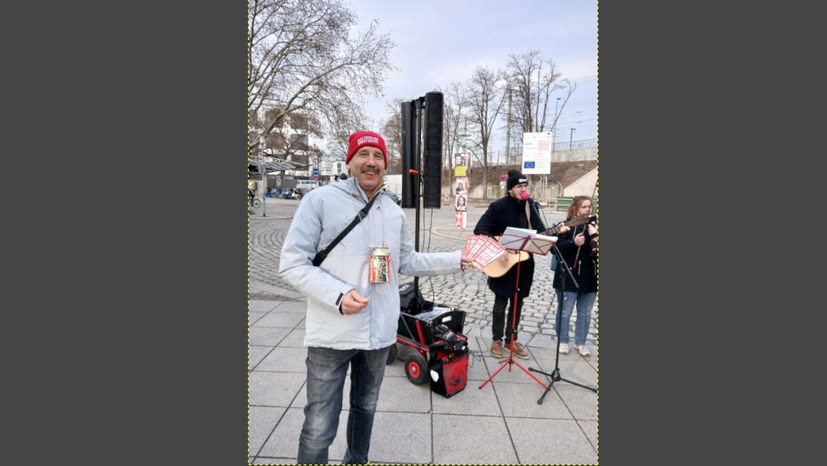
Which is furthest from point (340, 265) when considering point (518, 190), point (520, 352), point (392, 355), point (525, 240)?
point (520, 352)

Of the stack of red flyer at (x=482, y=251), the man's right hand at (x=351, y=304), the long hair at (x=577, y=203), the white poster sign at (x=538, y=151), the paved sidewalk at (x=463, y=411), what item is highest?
the white poster sign at (x=538, y=151)

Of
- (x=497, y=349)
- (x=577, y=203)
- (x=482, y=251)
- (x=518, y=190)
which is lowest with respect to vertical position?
(x=497, y=349)

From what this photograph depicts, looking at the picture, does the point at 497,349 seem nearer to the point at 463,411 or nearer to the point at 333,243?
the point at 463,411

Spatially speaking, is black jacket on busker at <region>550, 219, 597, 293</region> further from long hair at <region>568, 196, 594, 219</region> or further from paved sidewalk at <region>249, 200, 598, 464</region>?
paved sidewalk at <region>249, 200, 598, 464</region>

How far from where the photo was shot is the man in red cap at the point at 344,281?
159cm

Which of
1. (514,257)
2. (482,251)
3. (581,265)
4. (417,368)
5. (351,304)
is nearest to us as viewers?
(351,304)

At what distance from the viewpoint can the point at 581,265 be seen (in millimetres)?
3568

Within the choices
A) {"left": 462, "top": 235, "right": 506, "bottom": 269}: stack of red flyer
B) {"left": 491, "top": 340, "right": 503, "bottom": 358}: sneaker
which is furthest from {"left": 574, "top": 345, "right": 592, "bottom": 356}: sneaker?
{"left": 462, "top": 235, "right": 506, "bottom": 269}: stack of red flyer

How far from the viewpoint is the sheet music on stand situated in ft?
7.92

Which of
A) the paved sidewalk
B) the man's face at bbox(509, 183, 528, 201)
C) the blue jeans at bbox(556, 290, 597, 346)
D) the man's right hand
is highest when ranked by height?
the man's face at bbox(509, 183, 528, 201)

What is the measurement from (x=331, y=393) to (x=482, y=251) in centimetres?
114

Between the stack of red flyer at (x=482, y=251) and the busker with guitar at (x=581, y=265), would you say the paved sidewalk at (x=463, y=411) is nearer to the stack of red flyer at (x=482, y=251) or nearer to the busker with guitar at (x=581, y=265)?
the busker with guitar at (x=581, y=265)

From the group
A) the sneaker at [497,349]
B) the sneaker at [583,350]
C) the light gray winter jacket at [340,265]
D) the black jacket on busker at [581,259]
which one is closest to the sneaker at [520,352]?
the sneaker at [497,349]

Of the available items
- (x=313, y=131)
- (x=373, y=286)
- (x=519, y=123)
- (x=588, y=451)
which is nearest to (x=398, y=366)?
(x=588, y=451)
